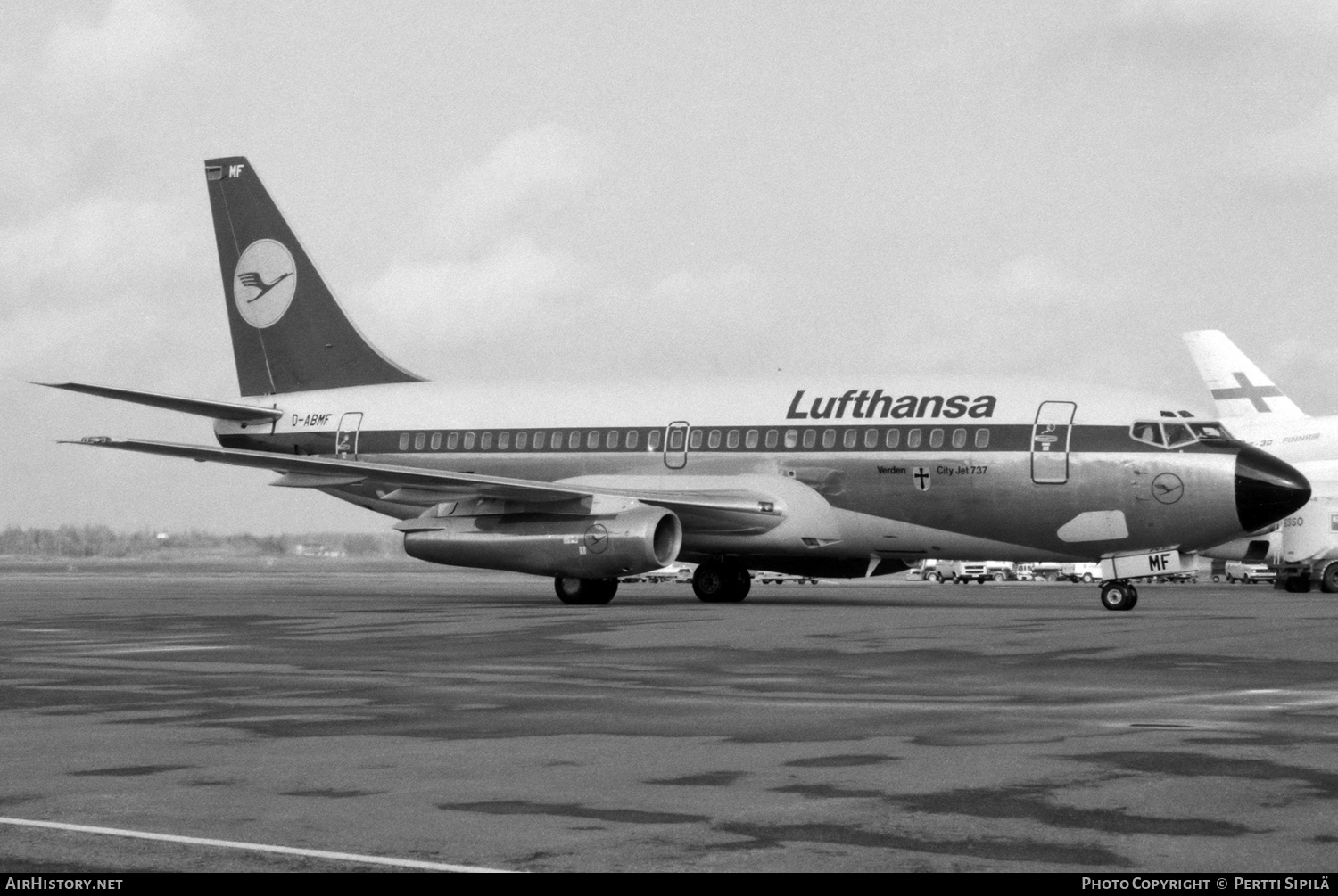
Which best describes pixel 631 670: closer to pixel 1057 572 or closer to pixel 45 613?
pixel 45 613

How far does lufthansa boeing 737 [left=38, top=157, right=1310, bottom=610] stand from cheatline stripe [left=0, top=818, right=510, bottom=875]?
22334 mm

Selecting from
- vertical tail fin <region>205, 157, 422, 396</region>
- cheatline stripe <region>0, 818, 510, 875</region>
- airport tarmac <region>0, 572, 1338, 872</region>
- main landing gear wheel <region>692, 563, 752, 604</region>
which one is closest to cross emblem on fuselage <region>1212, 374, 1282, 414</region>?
main landing gear wheel <region>692, 563, 752, 604</region>

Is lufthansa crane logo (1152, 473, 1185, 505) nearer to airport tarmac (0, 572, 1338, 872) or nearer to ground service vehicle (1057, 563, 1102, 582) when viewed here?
airport tarmac (0, 572, 1338, 872)

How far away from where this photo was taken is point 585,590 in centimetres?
3266

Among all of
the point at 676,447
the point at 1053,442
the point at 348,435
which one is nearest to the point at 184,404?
the point at 348,435

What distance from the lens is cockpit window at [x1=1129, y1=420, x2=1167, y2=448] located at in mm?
28984

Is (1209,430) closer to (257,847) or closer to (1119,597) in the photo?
(1119,597)

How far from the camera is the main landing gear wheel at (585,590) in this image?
32656 mm

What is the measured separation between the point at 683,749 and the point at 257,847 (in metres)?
3.95

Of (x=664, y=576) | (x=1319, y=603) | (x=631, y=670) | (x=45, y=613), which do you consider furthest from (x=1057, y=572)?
(x=631, y=670)

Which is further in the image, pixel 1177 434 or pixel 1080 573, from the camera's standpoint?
pixel 1080 573

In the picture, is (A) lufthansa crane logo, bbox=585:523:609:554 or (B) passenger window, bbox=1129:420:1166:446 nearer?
(B) passenger window, bbox=1129:420:1166:446

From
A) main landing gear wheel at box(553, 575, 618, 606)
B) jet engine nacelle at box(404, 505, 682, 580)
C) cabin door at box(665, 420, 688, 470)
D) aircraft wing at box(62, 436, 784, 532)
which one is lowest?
main landing gear wheel at box(553, 575, 618, 606)

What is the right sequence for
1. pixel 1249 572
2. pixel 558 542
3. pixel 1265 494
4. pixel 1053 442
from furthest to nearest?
1. pixel 1249 572
2. pixel 558 542
3. pixel 1053 442
4. pixel 1265 494
